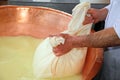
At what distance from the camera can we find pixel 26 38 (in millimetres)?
1070

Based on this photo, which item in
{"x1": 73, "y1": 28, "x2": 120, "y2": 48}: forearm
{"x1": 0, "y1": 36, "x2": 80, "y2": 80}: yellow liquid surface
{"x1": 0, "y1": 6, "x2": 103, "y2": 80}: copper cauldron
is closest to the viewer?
{"x1": 73, "y1": 28, "x2": 120, "y2": 48}: forearm

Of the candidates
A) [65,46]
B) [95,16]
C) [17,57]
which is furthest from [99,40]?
[17,57]

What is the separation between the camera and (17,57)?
3.15 feet

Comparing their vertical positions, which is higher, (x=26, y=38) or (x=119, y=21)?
(x=119, y=21)

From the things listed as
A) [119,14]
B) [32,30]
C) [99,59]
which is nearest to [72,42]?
[99,59]

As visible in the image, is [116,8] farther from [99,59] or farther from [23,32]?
[23,32]

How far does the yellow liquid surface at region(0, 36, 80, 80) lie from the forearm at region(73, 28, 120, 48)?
0.49 feet

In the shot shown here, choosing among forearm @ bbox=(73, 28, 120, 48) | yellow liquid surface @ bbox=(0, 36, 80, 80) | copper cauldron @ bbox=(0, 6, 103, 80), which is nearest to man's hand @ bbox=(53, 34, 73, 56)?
forearm @ bbox=(73, 28, 120, 48)

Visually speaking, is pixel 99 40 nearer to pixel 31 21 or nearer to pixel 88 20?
pixel 88 20

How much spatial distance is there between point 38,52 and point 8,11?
267 mm

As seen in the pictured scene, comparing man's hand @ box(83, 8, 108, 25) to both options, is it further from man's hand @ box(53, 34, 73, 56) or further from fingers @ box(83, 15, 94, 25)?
man's hand @ box(53, 34, 73, 56)

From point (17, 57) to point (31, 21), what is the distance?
20 centimetres

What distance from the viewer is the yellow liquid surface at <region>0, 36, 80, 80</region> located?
2.79 feet

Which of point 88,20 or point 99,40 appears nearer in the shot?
point 99,40
